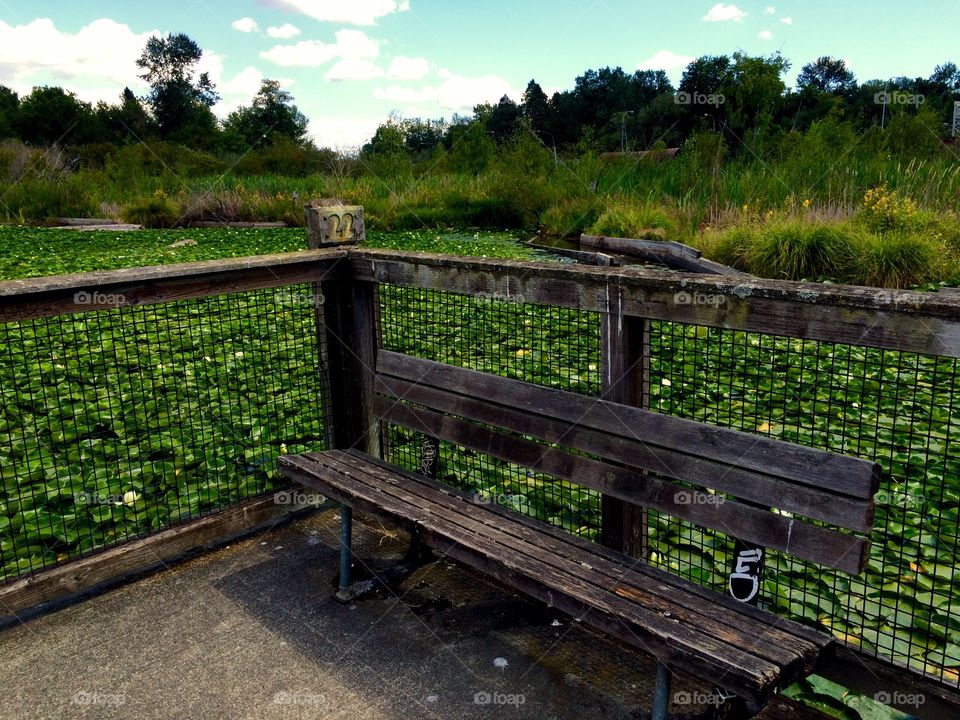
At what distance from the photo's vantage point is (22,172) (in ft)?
101

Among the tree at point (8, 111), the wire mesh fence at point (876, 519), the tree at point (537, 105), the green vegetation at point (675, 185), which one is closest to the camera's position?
the wire mesh fence at point (876, 519)

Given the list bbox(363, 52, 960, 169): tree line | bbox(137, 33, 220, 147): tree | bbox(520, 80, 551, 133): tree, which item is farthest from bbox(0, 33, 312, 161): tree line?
bbox(520, 80, 551, 133): tree

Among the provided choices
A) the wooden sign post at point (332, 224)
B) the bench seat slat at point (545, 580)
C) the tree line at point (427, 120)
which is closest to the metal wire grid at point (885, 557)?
the bench seat slat at point (545, 580)

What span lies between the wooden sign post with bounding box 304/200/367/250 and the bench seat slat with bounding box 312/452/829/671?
109 centimetres

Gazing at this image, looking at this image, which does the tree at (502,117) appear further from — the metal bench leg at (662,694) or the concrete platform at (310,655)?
the metal bench leg at (662,694)

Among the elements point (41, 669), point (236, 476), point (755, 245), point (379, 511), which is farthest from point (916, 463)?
point (755, 245)

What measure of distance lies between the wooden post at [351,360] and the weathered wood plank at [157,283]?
14 centimetres

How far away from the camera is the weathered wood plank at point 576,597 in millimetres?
2021

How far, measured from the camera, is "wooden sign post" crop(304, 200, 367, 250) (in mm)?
3932

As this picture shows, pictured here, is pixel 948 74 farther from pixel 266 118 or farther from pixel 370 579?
pixel 370 579

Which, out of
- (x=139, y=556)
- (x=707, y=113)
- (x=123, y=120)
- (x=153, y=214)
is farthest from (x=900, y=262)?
(x=123, y=120)

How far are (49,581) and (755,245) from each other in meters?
10.1

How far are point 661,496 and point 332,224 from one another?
2.19 m

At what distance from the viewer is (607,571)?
2.61 meters
